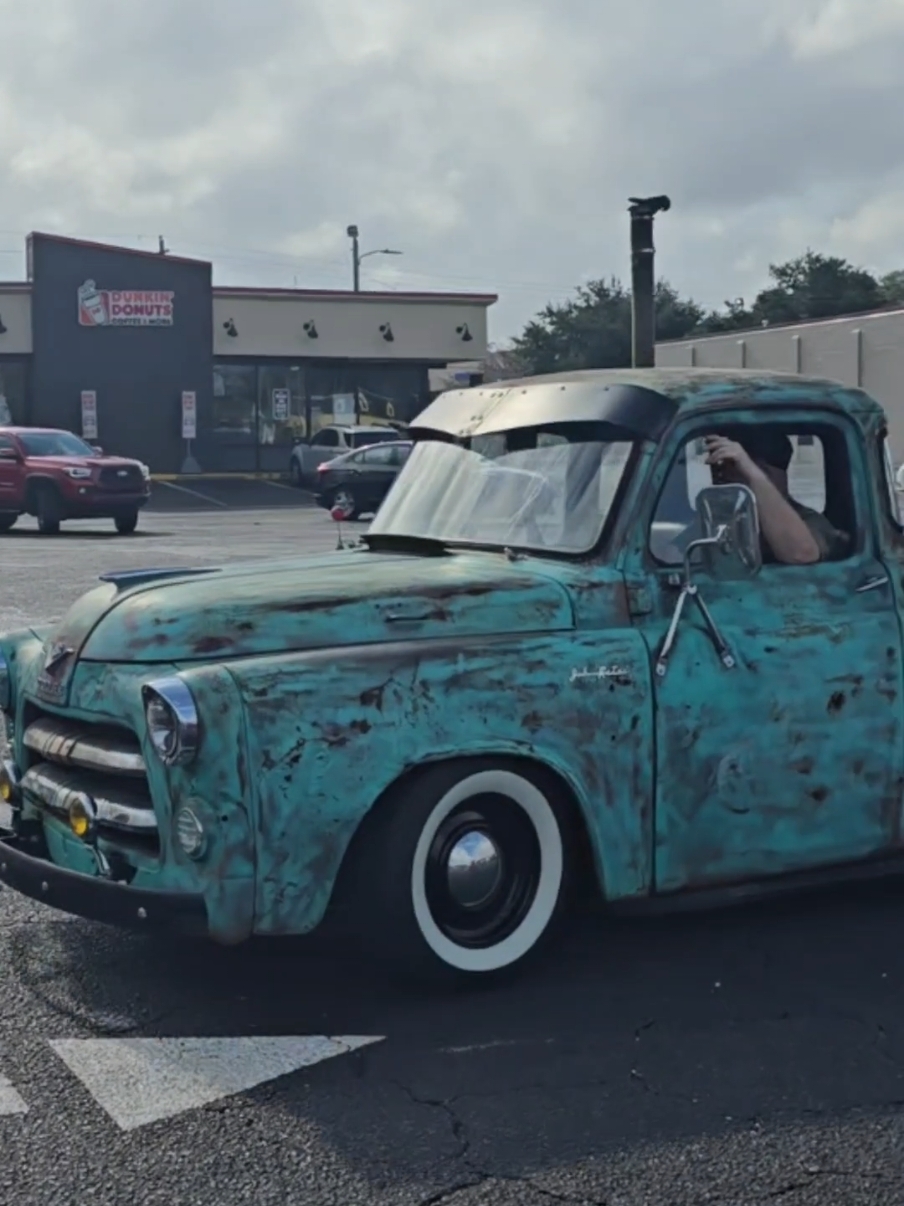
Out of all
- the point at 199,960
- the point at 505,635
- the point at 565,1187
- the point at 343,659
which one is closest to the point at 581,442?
the point at 505,635

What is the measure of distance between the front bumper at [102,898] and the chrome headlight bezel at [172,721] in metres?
0.37

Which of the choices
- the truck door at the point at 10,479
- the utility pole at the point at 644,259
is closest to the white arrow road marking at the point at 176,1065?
the utility pole at the point at 644,259

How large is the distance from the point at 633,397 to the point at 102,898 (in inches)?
87.7

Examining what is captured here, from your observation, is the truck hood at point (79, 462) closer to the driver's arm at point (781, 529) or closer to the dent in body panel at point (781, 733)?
the driver's arm at point (781, 529)

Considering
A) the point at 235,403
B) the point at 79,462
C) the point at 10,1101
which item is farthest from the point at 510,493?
the point at 235,403

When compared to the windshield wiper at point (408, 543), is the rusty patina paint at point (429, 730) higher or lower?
lower

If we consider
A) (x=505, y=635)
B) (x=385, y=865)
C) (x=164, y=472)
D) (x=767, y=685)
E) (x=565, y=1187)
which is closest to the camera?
(x=565, y=1187)

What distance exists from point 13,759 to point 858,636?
107 inches

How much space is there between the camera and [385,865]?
4672 mm

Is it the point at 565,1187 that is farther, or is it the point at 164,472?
the point at 164,472

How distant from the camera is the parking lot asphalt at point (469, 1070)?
3.81m

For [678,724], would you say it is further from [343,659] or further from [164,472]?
[164,472]

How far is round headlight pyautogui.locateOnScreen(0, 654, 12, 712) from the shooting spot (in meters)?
5.62

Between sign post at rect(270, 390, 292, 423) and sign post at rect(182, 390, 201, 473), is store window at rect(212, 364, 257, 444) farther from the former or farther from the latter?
sign post at rect(182, 390, 201, 473)
